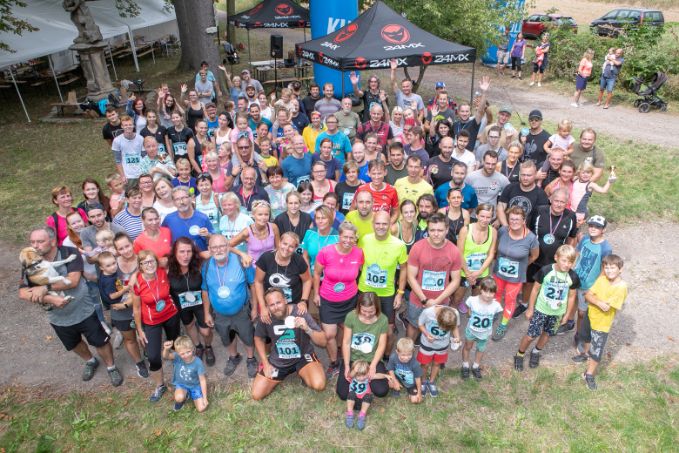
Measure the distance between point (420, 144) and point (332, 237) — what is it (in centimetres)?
262

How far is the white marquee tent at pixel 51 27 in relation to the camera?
14578mm

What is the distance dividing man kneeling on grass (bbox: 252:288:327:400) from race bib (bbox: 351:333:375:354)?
1.43ft

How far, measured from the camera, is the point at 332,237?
519 cm

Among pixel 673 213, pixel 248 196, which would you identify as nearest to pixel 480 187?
pixel 248 196

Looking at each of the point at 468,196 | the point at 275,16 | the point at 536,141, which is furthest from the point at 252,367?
the point at 275,16

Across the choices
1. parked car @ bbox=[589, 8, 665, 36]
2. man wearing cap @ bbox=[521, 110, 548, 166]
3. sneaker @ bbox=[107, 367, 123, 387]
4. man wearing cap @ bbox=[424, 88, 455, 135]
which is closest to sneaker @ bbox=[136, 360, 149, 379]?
sneaker @ bbox=[107, 367, 123, 387]

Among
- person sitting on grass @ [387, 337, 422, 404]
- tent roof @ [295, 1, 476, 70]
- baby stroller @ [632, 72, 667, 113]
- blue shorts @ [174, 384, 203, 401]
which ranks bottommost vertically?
baby stroller @ [632, 72, 667, 113]

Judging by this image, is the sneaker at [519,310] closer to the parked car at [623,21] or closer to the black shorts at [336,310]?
the black shorts at [336,310]

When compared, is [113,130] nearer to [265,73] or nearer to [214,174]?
[214,174]

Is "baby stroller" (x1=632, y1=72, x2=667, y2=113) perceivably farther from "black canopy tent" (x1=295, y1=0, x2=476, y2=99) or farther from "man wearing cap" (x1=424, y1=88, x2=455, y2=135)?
"man wearing cap" (x1=424, y1=88, x2=455, y2=135)

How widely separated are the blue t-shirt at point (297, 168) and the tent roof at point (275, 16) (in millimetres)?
13188

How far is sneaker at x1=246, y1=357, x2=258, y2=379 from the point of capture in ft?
17.3

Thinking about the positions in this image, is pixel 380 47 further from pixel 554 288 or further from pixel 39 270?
pixel 39 270

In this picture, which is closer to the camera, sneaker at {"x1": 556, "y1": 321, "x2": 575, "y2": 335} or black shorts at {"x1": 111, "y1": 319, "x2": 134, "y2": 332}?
black shorts at {"x1": 111, "y1": 319, "x2": 134, "y2": 332}
